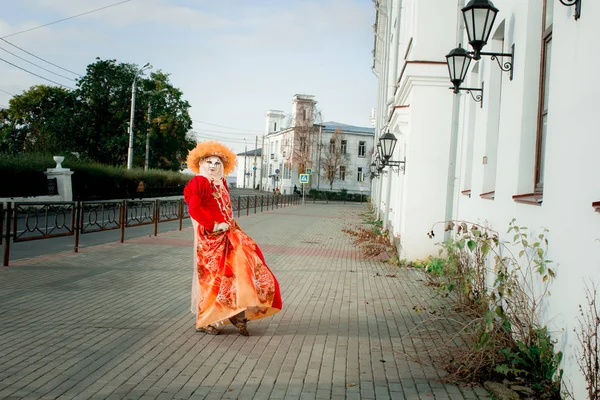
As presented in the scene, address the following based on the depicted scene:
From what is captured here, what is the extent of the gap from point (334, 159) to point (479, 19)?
214 ft

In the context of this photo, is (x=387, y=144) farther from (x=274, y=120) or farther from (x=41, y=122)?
(x=274, y=120)

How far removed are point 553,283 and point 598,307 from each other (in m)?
0.98

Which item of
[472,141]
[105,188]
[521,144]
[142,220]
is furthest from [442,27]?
[105,188]

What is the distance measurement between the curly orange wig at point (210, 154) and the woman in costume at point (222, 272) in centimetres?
24

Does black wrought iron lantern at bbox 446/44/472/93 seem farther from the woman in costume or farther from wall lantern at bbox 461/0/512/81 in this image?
the woman in costume

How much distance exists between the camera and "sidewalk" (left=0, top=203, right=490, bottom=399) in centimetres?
430

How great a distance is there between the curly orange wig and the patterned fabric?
1.00 feet

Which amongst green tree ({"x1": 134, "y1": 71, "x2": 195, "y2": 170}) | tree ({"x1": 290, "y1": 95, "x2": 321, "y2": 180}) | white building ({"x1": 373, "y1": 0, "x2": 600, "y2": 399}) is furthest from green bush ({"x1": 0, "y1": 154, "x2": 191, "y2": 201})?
tree ({"x1": 290, "y1": 95, "x2": 321, "y2": 180})

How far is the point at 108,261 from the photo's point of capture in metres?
10.9

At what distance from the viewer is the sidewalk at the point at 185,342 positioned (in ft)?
14.1

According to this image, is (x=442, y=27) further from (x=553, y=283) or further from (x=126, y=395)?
(x=126, y=395)

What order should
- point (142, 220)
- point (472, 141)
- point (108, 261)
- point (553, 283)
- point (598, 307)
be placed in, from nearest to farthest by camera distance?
point (598, 307) → point (553, 283) → point (472, 141) → point (108, 261) → point (142, 220)

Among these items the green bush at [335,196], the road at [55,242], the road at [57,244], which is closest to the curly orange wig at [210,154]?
the road at [55,242]

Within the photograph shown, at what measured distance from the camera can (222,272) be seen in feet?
18.9
